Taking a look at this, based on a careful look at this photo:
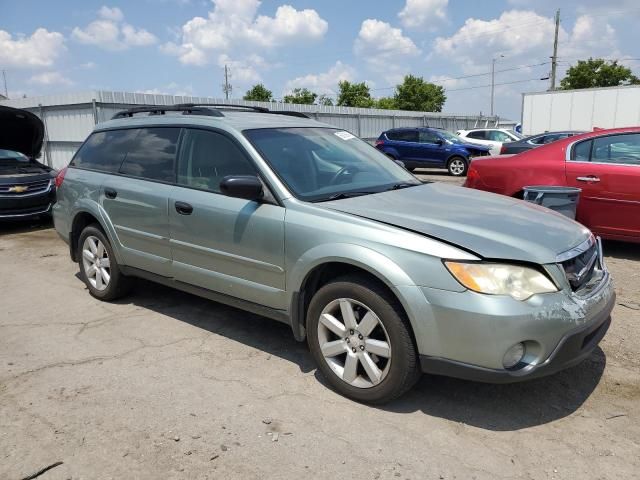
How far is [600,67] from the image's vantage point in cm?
4519

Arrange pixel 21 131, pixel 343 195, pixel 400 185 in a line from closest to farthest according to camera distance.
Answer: pixel 343 195 < pixel 400 185 < pixel 21 131

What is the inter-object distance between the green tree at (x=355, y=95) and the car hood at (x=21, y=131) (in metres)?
46.1

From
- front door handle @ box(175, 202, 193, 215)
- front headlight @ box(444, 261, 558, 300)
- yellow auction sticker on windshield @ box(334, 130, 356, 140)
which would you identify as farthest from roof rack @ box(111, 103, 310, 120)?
front headlight @ box(444, 261, 558, 300)

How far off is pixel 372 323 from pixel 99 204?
10.0ft

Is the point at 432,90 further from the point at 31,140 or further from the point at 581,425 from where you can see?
the point at 581,425

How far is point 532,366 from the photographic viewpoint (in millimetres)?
2746

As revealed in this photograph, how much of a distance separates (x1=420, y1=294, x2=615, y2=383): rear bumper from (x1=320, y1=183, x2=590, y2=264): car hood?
1.41ft

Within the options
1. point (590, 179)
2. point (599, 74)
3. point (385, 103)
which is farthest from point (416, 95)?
point (590, 179)

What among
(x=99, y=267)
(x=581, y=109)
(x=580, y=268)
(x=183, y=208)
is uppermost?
(x=581, y=109)

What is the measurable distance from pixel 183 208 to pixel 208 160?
0.41m

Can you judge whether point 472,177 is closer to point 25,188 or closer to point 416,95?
point 25,188

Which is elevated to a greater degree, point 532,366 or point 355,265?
point 355,265

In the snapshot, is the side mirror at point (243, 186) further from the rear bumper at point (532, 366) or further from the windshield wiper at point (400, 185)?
the rear bumper at point (532, 366)

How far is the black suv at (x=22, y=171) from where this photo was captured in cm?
891
